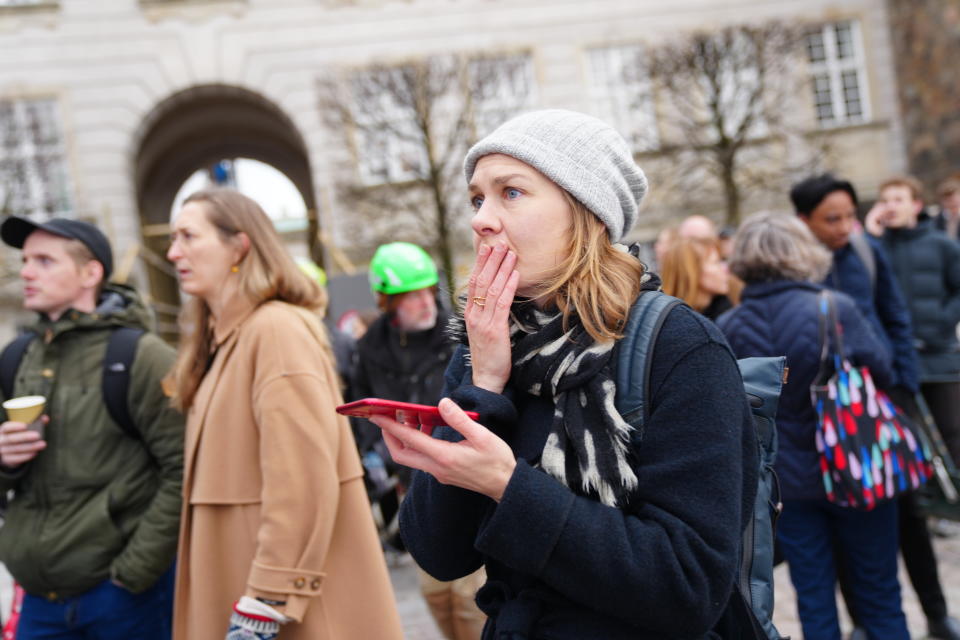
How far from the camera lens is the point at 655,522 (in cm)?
134

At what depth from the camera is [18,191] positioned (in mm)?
14914

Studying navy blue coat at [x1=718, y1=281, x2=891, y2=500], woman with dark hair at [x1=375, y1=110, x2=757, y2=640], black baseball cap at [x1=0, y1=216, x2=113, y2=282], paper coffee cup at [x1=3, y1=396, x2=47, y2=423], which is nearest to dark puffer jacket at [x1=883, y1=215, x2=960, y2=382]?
navy blue coat at [x1=718, y1=281, x2=891, y2=500]

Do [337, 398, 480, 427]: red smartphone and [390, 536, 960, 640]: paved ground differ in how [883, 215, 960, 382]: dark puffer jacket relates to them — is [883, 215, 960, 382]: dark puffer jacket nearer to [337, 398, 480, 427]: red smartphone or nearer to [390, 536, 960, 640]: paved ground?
[390, 536, 960, 640]: paved ground

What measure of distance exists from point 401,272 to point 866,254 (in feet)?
7.70

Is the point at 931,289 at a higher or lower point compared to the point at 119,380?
lower

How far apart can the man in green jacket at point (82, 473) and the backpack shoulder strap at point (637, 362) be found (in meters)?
1.80

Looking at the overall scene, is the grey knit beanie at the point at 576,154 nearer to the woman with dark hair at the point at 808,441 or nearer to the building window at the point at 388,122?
the woman with dark hair at the point at 808,441

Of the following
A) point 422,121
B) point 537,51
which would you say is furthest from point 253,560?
point 537,51

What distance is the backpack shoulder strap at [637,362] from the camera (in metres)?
1.41

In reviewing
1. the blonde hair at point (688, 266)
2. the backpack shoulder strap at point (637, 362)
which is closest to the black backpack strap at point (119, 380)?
the backpack shoulder strap at point (637, 362)

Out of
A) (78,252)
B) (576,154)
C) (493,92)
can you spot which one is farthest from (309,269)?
(493,92)

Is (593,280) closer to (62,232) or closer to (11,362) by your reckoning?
(62,232)

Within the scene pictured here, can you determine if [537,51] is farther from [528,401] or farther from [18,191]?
[528,401]

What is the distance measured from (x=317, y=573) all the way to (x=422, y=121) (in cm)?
1307
